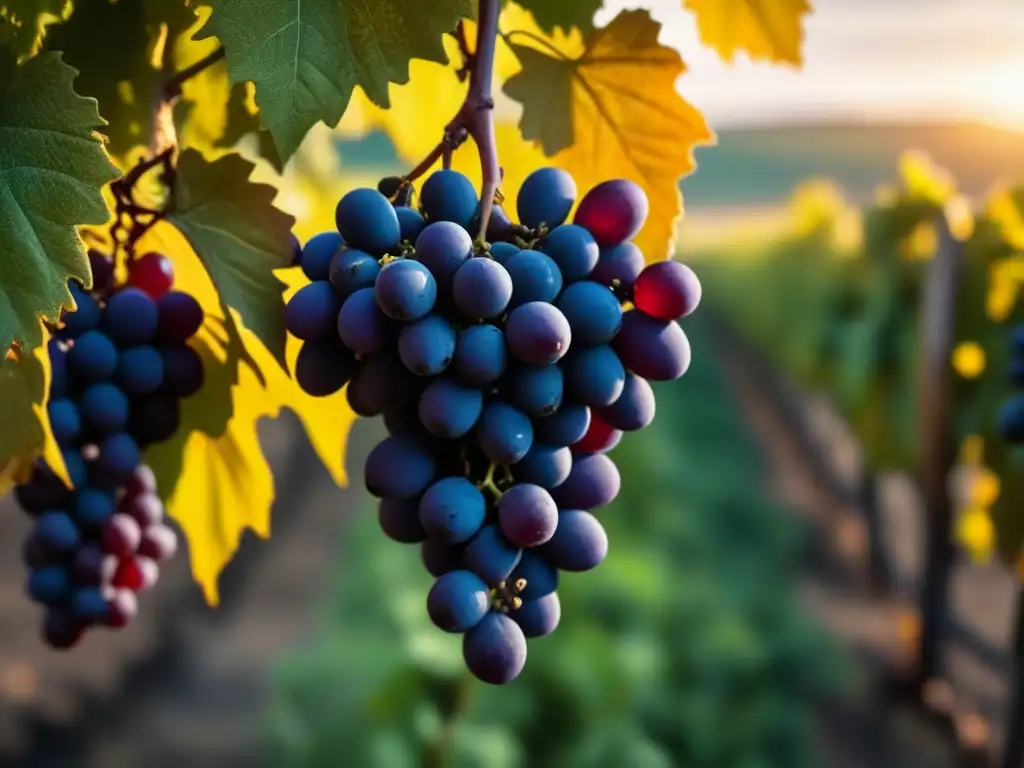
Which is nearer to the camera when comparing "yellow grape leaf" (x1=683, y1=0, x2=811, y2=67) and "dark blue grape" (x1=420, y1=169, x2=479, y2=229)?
"dark blue grape" (x1=420, y1=169, x2=479, y2=229)

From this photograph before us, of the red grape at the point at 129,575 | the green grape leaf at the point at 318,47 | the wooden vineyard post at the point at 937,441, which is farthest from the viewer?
the wooden vineyard post at the point at 937,441

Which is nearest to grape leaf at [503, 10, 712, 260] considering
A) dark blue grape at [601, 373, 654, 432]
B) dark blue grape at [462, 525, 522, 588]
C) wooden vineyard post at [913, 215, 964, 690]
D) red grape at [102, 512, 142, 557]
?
dark blue grape at [601, 373, 654, 432]

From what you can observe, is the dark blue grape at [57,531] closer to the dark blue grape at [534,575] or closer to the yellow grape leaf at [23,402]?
the yellow grape leaf at [23,402]

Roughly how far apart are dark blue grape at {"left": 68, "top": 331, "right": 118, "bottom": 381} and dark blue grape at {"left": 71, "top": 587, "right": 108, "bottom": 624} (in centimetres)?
23

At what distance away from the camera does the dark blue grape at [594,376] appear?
579 millimetres

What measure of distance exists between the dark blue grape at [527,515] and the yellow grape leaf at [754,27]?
1.13ft

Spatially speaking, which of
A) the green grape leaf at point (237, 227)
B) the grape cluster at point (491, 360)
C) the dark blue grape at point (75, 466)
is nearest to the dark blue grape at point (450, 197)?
the grape cluster at point (491, 360)

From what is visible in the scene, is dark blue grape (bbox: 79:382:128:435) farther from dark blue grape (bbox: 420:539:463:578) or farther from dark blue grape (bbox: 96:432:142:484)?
dark blue grape (bbox: 420:539:463:578)

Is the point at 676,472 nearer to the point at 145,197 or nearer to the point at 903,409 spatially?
the point at 903,409

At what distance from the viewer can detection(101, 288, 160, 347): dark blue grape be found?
0.66 m

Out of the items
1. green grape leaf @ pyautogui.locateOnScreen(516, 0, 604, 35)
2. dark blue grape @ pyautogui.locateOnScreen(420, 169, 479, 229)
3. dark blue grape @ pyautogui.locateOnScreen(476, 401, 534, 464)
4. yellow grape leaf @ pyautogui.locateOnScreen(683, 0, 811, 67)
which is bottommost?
dark blue grape @ pyautogui.locateOnScreen(476, 401, 534, 464)

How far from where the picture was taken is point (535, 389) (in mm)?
567

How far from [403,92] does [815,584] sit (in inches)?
213

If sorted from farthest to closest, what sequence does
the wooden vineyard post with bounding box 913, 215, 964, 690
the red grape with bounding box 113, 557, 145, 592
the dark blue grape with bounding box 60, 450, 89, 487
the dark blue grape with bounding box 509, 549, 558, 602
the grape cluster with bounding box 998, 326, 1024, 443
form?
1. the wooden vineyard post with bounding box 913, 215, 964, 690
2. the grape cluster with bounding box 998, 326, 1024, 443
3. the red grape with bounding box 113, 557, 145, 592
4. the dark blue grape with bounding box 60, 450, 89, 487
5. the dark blue grape with bounding box 509, 549, 558, 602
